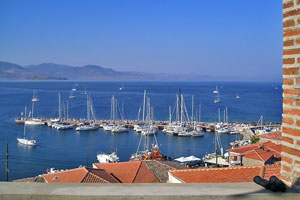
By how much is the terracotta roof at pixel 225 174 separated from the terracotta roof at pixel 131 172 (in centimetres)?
503

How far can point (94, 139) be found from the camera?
4175 centimetres

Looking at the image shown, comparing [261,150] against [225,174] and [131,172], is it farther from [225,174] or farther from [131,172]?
[225,174]

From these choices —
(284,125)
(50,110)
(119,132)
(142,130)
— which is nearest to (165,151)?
(142,130)

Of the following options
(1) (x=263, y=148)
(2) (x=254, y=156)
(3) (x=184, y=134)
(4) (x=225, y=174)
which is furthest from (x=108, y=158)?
(4) (x=225, y=174)

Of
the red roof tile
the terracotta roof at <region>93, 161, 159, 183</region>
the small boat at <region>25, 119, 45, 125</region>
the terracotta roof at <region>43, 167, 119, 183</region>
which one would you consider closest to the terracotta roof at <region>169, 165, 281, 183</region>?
the terracotta roof at <region>43, 167, 119, 183</region>

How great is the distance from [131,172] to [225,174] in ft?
25.3

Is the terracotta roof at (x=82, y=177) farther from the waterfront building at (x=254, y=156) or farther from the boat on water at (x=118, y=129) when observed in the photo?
the boat on water at (x=118, y=129)

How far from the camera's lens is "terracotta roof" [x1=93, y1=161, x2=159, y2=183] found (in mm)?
17345

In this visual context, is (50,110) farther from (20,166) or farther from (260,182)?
(260,182)

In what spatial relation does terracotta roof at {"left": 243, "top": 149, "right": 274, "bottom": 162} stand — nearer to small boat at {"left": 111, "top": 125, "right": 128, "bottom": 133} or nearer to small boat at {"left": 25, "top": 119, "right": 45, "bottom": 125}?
small boat at {"left": 111, "top": 125, "right": 128, "bottom": 133}

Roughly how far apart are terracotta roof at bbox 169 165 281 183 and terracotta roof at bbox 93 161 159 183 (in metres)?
5.03

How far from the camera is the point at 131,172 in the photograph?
18.2 m

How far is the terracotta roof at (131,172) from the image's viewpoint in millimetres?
17345

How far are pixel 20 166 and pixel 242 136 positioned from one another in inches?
1154
